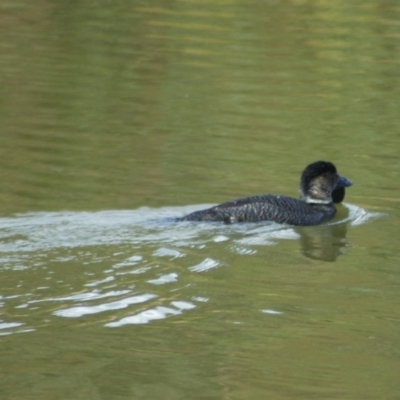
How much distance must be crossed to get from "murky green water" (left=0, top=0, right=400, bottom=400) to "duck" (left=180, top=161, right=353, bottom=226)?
0.15m

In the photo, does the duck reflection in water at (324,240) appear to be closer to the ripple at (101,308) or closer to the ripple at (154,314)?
the ripple at (154,314)

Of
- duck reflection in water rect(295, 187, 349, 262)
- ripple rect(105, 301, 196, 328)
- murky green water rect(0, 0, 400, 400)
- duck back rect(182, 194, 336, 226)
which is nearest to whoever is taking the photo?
murky green water rect(0, 0, 400, 400)

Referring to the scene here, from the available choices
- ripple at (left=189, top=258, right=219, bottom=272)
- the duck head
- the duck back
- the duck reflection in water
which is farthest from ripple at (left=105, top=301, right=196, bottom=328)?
the duck head

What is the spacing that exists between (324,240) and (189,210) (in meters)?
1.35

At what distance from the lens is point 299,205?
11.5 metres

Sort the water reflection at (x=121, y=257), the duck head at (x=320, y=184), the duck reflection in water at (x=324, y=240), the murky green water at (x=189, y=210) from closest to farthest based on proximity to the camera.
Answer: the murky green water at (x=189, y=210)
the water reflection at (x=121, y=257)
the duck reflection in water at (x=324, y=240)
the duck head at (x=320, y=184)

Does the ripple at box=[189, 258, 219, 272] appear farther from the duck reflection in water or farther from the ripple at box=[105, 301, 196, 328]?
the duck reflection in water

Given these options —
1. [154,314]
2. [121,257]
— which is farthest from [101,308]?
[121,257]

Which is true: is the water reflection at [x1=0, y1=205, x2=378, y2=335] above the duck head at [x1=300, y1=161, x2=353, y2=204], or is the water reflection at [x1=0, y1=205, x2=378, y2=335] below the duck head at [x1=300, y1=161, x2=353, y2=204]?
below

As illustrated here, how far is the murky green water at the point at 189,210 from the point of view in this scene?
7.50 meters

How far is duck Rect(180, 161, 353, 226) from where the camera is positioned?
10984mm

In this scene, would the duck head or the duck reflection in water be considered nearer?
the duck reflection in water

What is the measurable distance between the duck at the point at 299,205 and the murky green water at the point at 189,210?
0.15 metres

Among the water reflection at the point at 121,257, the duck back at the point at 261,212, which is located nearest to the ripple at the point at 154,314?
the water reflection at the point at 121,257
